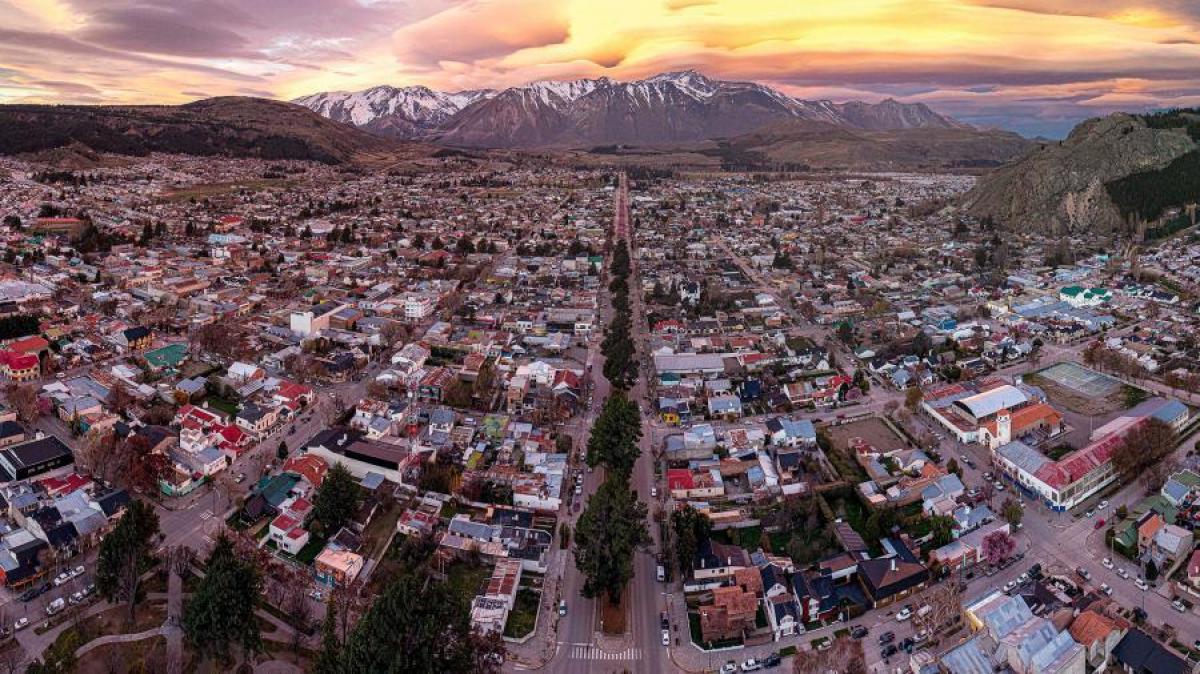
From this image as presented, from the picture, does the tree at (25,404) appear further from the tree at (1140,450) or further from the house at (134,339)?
the tree at (1140,450)

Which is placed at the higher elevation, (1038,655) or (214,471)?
(214,471)

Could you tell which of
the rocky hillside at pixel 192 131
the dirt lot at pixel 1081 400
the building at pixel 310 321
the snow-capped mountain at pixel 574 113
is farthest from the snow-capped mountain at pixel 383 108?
the dirt lot at pixel 1081 400

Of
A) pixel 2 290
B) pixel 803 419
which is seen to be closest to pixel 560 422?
pixel 803 419

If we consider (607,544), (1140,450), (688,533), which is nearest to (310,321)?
(607,544)

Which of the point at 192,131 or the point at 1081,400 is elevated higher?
the point at 192,131

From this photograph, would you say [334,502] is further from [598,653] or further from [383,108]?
[383,108]

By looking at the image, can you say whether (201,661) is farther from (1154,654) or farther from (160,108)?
(160,108)

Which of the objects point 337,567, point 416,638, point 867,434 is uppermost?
point 416,638

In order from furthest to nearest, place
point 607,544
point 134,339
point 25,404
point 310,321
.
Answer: point 310,321 → point 134,339 → point 25,404 → point 607,544
